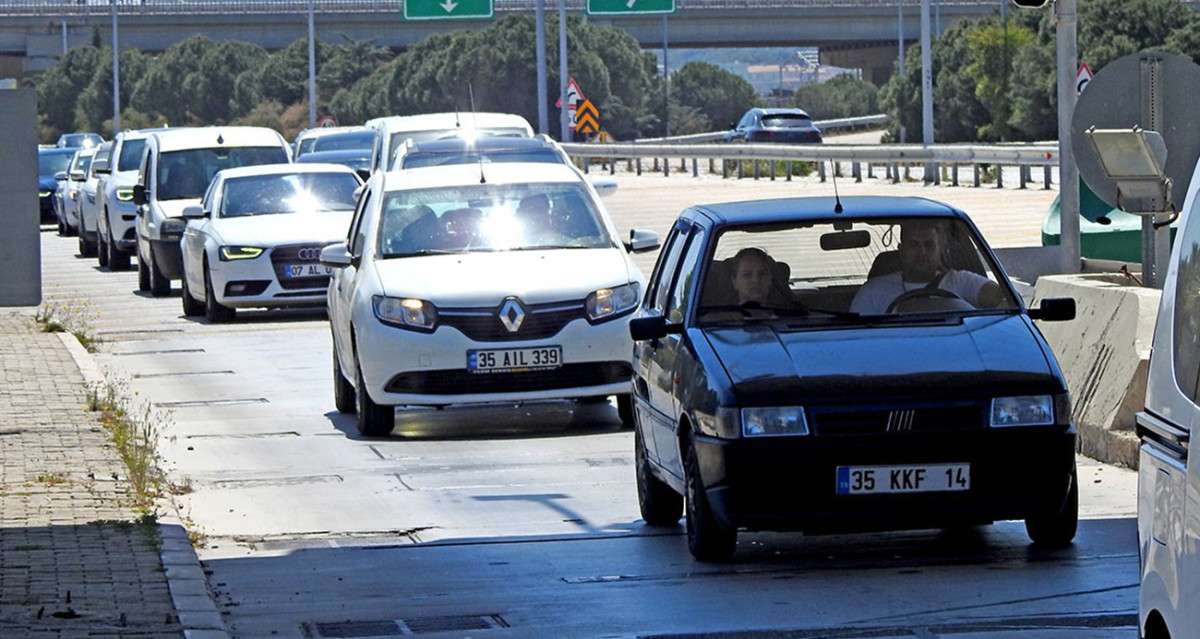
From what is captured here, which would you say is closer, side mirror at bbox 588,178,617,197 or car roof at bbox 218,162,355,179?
side mirror at bbox 588,178,617,197

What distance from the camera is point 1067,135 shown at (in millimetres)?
15297

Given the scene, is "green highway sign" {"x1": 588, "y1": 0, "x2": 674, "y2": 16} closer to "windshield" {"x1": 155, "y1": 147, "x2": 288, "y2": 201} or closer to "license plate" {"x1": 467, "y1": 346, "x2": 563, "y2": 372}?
"windshield" {"x1": 155, "y1": 147, "x2": 288, "y2": 201}

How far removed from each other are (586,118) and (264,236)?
4008 centimetres

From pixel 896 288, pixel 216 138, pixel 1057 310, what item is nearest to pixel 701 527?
pixel 896 288

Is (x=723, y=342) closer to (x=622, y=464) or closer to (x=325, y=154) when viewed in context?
(x=622, y=464)

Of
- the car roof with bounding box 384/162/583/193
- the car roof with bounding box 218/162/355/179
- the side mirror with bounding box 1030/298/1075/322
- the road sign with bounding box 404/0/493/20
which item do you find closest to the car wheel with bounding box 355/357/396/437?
the car roof with bounding box 384/162/583/193

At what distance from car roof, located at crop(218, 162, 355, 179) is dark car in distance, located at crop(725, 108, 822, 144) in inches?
1833

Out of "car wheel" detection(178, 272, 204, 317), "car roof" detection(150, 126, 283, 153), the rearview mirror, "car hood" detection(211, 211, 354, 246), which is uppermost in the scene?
"car roof" detection(150, 126, 283, 153)

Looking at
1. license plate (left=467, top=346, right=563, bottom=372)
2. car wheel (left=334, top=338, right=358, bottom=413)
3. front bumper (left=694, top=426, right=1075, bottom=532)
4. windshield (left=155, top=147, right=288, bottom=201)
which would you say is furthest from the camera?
windshield (left=155, top=147, right=288, bottom=201)

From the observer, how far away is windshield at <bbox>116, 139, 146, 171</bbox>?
34.5m

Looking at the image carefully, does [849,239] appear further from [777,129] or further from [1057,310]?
[777,129]

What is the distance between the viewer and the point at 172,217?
2756cm

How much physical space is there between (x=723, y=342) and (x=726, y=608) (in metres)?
1.44

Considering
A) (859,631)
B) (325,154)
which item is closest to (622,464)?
(859,631)
